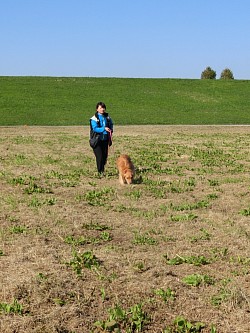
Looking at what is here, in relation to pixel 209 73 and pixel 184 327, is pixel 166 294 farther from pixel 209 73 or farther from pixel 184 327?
pixel 209 73

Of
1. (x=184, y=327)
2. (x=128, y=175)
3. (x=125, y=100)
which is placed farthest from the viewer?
(x=125, y=100)

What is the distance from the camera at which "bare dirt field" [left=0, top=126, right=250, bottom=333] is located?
4.63 metres

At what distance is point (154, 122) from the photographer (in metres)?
38.8

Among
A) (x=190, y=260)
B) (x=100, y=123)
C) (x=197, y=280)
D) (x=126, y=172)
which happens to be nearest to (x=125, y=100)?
(x=100, y=123)

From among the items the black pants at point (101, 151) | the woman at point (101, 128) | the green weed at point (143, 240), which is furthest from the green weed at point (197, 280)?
the black pants at point (101, 151)

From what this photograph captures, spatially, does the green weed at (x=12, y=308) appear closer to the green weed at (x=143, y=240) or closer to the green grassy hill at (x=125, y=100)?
the green weed at (x=143, y=240)

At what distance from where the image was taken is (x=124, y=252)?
6.53m

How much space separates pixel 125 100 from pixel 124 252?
4452cm

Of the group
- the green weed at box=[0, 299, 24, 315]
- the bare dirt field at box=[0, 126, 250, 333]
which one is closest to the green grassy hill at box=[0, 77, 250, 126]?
the bare dirt field at box=[0, 126, 250, 333]

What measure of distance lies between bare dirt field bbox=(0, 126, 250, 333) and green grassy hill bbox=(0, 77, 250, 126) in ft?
88.2

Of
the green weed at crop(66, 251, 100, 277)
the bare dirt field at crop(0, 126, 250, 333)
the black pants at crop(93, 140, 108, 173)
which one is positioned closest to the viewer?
the bare dirt field at crop(0, 126, 250, 333)

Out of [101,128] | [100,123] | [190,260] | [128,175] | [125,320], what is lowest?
[125,320]

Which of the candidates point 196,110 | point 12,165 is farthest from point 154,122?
point 12,165

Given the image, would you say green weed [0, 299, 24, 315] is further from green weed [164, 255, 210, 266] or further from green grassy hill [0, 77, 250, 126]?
green grassy hill [0, 77, 250, 126]
